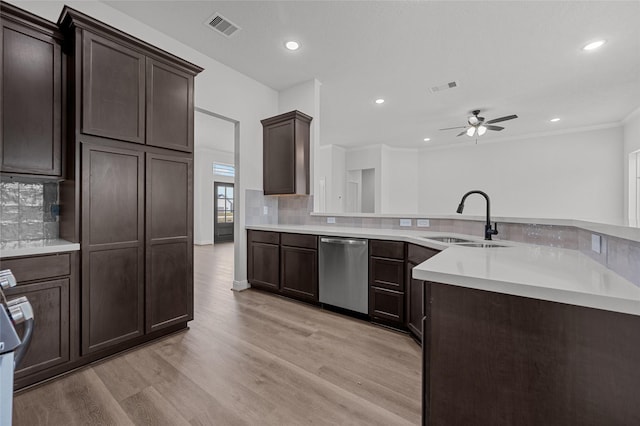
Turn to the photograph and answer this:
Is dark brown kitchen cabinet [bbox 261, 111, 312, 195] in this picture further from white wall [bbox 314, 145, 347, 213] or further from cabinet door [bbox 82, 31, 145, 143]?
white wall [bbox 314, 145, 347, 213]

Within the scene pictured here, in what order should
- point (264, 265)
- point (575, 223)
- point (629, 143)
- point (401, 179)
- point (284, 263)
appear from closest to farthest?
point (575, 223), point (284, 263), point (264, 265), point (629, 143), point (401, 179)

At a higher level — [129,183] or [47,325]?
[129,183]

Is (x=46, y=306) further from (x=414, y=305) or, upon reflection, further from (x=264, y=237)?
(x=414, y=305)

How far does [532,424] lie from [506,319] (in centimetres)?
34

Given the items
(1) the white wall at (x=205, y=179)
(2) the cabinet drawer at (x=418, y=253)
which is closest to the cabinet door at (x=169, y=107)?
(2) the cabinet drawer at (x=418, y=253)

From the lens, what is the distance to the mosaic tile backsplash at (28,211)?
6.52 ft

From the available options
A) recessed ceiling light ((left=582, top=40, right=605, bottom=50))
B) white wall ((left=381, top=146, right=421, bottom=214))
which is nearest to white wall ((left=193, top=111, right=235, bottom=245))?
white wall ((left=381, top=146, right=421, bottom=214))

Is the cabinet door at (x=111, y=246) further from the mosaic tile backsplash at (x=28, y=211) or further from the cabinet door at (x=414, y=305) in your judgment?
the cabinet door at (x=414, y=305)

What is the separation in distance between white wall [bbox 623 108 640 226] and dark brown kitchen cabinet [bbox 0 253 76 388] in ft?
28.1

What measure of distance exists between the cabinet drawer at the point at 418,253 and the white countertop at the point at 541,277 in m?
0.62

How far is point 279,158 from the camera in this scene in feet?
12.9

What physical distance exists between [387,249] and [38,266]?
2.67 meters

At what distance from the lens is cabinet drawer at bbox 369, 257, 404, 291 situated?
258cm

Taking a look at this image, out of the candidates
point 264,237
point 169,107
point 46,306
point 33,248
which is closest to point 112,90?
point 169,107
